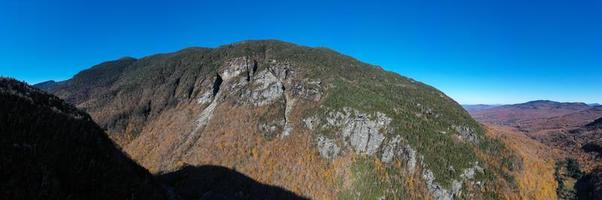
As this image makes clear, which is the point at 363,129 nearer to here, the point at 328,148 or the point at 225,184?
the point at 328,148

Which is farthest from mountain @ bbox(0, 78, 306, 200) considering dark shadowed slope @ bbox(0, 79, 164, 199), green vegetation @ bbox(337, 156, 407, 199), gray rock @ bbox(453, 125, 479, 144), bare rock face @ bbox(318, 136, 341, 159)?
gray rock @ bbox(453, 125, 479, 144)

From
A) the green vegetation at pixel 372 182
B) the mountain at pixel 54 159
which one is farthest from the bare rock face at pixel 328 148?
the mountain at pixel 54 159

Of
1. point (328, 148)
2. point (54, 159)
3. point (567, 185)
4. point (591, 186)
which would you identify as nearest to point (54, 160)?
point (54, 159)

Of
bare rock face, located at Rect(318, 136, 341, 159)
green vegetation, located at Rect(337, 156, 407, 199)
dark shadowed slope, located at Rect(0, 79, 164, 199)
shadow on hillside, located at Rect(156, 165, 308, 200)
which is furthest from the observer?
bare rock face, located at Rect(318, 136, 341, 159)

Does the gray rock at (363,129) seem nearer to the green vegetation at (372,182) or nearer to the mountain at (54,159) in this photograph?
the green vegetation at (372,182)

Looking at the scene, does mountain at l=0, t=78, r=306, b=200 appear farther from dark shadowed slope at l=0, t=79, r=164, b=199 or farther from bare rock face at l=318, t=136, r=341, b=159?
bare rock face at l=318, t=136, r=341, b=159

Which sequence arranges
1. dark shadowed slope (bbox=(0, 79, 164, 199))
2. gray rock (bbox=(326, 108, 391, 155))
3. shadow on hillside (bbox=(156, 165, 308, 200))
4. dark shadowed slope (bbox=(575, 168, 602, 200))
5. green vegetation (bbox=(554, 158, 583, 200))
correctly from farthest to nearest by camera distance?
gray rock (bbox=(326, 108, 391, 155)), green vegetation (bbox=(554, 158, 583, 200)), shadow on hillside (bbox=(156, 165, 308, 200)), dark shadowed slope (bbox=(575, 168, 602, 200)), dark shadowed slope (bbox=(0, 79, 164, 199))

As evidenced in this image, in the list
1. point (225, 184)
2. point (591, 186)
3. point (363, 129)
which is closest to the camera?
point (225, 184)

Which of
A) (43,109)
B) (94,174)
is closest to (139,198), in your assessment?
(94,174)
